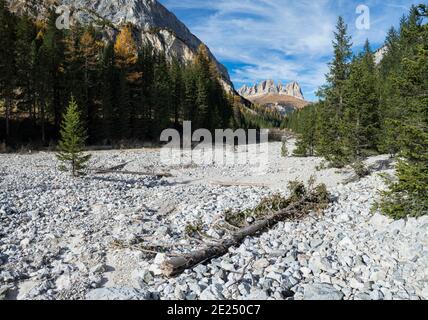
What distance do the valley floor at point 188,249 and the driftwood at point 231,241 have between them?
0.21 m

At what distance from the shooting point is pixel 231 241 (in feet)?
28.5

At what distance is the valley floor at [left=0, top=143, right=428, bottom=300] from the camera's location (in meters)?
6.27

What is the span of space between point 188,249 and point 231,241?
1.25 metres

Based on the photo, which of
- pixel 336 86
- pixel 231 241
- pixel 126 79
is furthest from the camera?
pixel 126 79

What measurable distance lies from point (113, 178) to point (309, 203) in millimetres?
12822

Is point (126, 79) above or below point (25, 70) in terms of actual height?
above

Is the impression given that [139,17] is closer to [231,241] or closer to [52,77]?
[52,77]

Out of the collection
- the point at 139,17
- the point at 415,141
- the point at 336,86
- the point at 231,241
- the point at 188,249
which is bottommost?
the point at 188,249

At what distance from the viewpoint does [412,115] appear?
9016 millimetres

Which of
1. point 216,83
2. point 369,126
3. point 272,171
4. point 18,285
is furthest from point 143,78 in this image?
point 18,285

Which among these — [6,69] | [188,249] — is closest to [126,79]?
[6,69]

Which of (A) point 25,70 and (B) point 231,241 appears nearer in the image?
(B) point 231,241
